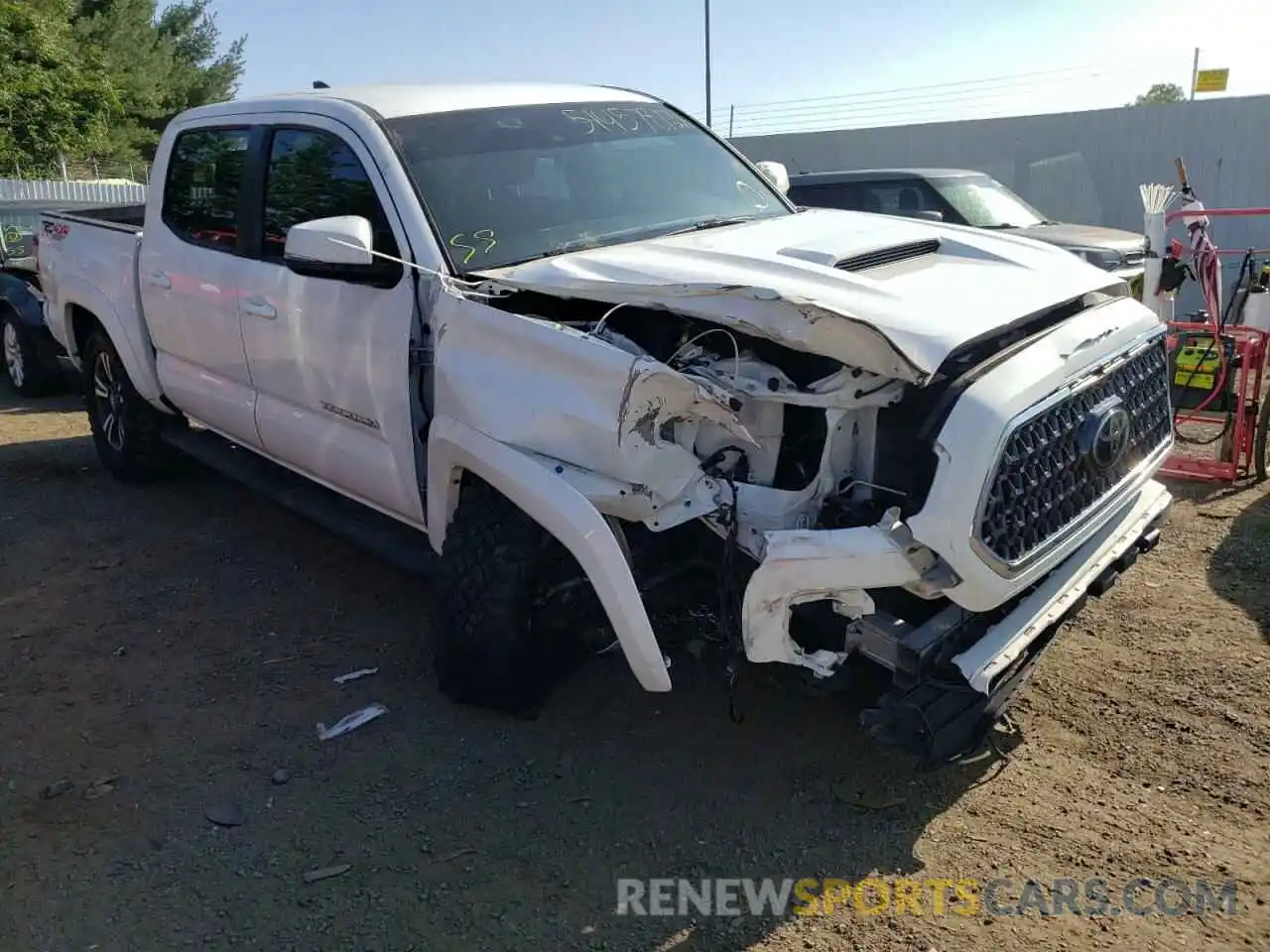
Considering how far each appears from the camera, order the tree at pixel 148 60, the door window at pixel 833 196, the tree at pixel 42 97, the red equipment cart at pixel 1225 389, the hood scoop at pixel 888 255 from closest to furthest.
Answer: the hood scoop at pixel 888 255 < the red equipment cart at pixel 1225 389 < the door window at pixel 833 196 < the tree at pixel 42 97 < the tree at pixel 148 60

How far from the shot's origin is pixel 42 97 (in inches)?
1086

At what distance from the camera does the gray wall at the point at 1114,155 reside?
1320cm

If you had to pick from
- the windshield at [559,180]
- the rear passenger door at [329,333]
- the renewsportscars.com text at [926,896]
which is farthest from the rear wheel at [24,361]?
the renewsportscars.com text at [926,896]

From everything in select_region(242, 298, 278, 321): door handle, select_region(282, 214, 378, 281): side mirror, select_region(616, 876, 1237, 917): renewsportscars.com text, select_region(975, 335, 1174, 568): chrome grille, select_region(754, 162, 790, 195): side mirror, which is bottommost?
select_region(616, 876, 1237, 917): renewsportscars.com text

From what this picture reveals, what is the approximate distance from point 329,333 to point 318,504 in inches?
36.4

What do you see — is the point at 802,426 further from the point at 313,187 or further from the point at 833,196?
the point at 833,196

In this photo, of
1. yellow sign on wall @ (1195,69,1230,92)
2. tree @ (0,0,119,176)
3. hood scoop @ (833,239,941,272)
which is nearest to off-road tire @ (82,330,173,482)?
hood scoop @ (833,239,941,272)

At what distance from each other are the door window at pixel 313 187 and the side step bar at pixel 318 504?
1037 mm

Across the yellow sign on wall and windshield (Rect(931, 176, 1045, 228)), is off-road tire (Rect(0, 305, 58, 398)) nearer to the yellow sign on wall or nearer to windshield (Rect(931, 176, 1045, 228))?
windshield (Rect(931, 176, 1045, 228))

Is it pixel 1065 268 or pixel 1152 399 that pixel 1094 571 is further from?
pixel 1065 268

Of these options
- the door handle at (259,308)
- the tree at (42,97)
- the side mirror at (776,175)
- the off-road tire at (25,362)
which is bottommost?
the off-road tire at (25,362)

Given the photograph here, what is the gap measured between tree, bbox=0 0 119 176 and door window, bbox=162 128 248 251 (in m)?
26.2

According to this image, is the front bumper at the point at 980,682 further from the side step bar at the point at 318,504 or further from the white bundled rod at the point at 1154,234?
the white bundled rod at the point at 1154,234

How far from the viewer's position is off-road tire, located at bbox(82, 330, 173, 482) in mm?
6172
